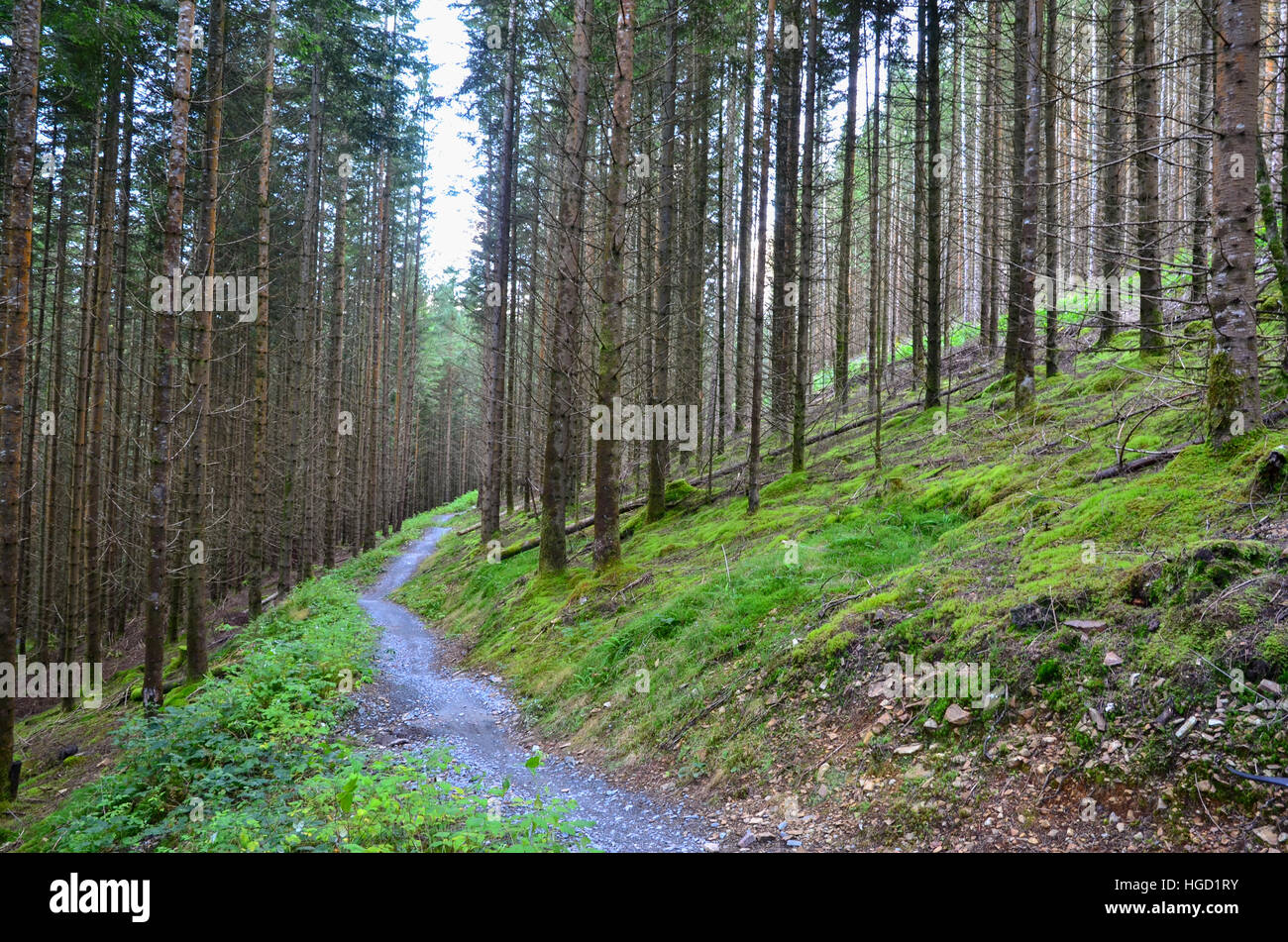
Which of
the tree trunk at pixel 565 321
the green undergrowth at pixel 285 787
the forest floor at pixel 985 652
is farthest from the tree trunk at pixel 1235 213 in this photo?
the tree trunk at pixel 565 321

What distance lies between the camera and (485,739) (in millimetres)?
7496

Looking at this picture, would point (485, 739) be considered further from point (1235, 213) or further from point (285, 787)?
point (1235, 213)

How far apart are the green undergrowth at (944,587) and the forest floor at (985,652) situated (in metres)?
0.02

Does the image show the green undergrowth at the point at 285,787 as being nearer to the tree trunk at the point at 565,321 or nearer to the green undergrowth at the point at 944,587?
the green undergrowth at the point at 944,587

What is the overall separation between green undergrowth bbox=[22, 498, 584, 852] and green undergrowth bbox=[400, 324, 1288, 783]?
198 centimetres

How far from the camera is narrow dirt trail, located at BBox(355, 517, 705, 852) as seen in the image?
5102mm

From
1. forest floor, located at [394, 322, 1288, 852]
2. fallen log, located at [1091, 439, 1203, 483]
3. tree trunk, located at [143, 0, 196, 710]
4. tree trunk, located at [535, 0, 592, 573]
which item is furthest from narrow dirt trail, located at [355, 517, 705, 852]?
fallen log, located at [1091, 439, 1203, 483]

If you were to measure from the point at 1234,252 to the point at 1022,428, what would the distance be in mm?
4724

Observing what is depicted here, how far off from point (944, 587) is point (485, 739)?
203 inches

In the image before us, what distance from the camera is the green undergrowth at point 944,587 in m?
4.41

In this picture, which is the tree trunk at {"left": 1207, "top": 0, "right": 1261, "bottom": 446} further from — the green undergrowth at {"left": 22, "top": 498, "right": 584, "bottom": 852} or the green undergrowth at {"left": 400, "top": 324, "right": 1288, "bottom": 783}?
the green undergrowth at {"left": 22, "top": 498, "right": 584, "bottom": 852}
